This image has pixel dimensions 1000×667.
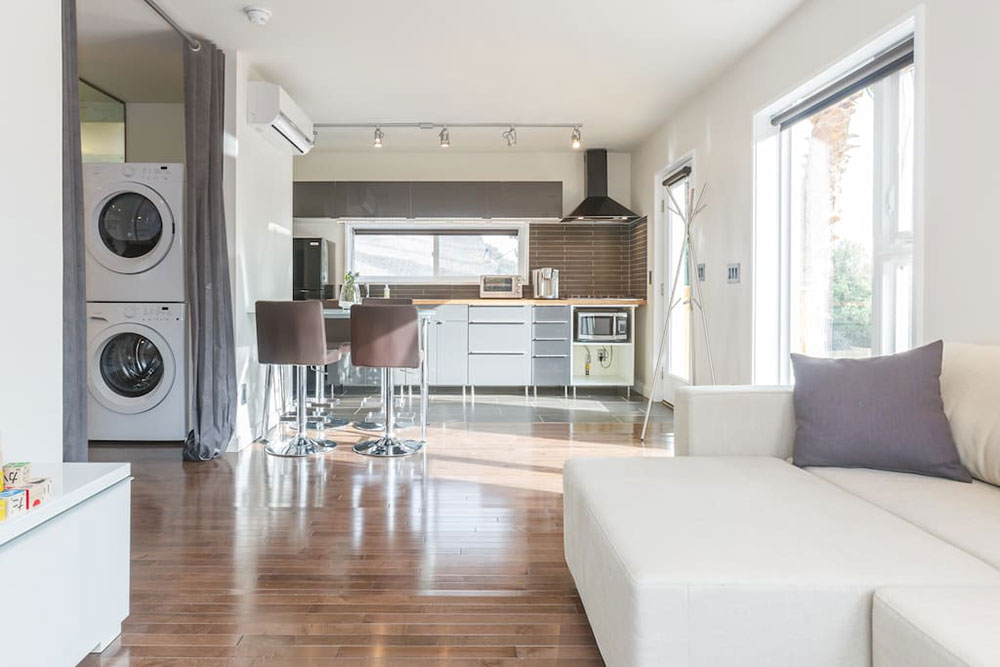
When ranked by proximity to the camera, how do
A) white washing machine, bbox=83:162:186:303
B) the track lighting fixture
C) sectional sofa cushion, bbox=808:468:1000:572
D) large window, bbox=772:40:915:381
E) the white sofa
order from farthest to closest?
the track lighting fixture < white washing machine, bbox=83:162:186:303 < large window, bbox=772:40:915:381 < sectional sofa cushion, bbox=808:468:1000:572 < the white sofa

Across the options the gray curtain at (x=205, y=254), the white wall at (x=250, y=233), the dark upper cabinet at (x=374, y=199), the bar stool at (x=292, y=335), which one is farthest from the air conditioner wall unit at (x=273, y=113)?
the dark upper cabinet at (x=374, y=199)

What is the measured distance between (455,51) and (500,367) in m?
3.33

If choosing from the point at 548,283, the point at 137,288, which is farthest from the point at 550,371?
the point at 137,288

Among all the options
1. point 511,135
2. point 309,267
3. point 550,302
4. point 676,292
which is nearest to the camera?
point 676,292

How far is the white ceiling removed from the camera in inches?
147

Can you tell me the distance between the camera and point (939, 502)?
5.83 feet

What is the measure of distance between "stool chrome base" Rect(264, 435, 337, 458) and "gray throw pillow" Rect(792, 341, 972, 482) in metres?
2.94

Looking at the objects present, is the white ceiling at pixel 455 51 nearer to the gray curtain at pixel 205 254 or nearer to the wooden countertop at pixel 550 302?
the gray curtain at pixel 205 254

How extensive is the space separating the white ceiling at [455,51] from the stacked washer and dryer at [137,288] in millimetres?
898

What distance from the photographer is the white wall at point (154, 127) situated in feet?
18.2

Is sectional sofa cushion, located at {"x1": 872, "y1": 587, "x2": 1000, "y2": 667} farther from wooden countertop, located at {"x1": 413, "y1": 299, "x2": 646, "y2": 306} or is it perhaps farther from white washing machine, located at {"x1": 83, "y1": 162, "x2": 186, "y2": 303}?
wooden countertop, located at {"x1": 413, "y1": 299, "x2": 646, "y2": 306}

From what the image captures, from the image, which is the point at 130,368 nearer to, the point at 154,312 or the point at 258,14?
the point at 154,312

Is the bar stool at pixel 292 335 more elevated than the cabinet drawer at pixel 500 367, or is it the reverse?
the bar stool at pixel 292 335

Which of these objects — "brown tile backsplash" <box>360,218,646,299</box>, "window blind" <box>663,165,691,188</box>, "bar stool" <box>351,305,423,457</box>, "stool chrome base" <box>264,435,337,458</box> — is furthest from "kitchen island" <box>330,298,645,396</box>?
"bar stool" <box>351,305,423,457</box>
